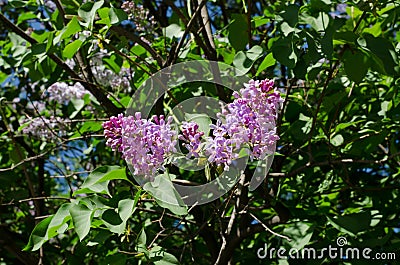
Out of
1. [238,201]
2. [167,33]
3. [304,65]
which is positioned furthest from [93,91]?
[304,65]

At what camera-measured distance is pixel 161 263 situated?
3.09 feet

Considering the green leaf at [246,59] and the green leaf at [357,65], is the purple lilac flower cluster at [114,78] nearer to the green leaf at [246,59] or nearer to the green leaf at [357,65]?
the green leaf at [246,59]

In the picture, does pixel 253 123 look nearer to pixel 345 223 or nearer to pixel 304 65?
pixel 304 65

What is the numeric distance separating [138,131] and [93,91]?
25.2 inches

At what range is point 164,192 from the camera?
0.91m

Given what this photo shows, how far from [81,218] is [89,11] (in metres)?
0.41

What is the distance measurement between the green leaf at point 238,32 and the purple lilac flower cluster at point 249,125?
0.40m

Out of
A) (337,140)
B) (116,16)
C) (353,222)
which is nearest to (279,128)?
(337,140)

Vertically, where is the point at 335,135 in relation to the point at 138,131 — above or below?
below

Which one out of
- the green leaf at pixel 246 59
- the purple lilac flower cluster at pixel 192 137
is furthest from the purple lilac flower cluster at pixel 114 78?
the purple lilac flower cluster at pixel 192 137

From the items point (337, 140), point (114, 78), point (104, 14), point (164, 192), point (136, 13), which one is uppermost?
point (104, 14)

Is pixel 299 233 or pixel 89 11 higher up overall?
pixel 89 11

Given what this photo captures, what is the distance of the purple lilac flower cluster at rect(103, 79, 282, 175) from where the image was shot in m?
0.84

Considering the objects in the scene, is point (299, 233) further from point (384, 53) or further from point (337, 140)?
point (384, 53)
